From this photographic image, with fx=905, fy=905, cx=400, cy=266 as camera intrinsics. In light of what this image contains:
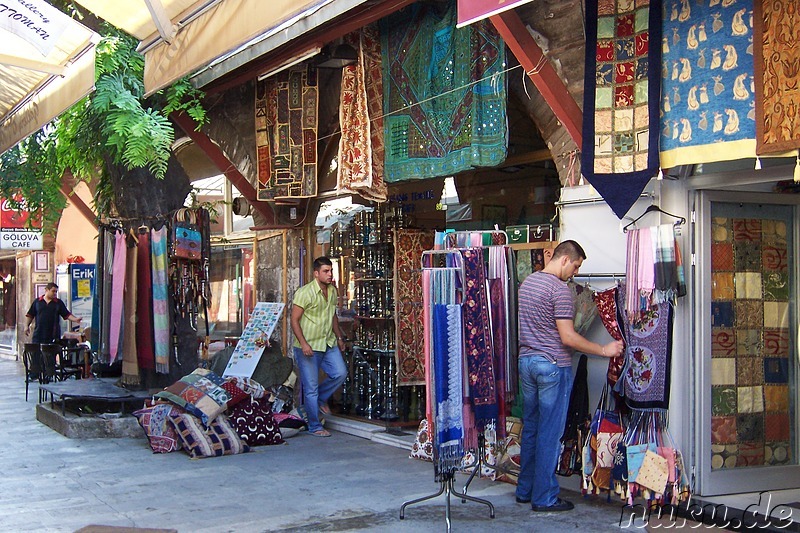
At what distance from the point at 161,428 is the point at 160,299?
1.86m

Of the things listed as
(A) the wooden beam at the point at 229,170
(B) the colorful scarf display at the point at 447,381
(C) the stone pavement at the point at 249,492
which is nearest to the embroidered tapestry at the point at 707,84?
(B) the colorful scarf display at the point at 447,381

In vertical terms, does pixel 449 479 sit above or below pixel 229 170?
below

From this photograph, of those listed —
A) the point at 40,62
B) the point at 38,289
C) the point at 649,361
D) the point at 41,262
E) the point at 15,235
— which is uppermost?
the point at 40,62

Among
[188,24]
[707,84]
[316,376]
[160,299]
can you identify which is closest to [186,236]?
[160,299]

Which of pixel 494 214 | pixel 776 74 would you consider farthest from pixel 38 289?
pixel 776 74

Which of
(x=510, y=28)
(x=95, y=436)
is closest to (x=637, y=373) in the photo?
(x=510, y=28)

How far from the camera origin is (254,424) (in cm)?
819

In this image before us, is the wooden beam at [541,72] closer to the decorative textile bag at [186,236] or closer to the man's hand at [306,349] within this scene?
the man's hand at [306,349]

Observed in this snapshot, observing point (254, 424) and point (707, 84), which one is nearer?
point (707, 84)

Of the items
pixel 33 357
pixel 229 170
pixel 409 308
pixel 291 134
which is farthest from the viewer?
pixel 33 357

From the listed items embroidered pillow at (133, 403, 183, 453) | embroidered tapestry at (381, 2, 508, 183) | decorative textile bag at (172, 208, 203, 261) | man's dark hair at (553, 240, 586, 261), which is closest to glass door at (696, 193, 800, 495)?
man's dark hair at (553, 240, 586, 261)

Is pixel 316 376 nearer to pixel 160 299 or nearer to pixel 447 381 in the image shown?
pixel 160 299

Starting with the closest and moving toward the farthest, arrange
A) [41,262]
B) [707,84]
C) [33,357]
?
[707,84] → [33,357] → [41,262]

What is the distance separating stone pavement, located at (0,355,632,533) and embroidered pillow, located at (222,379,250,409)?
462mm
